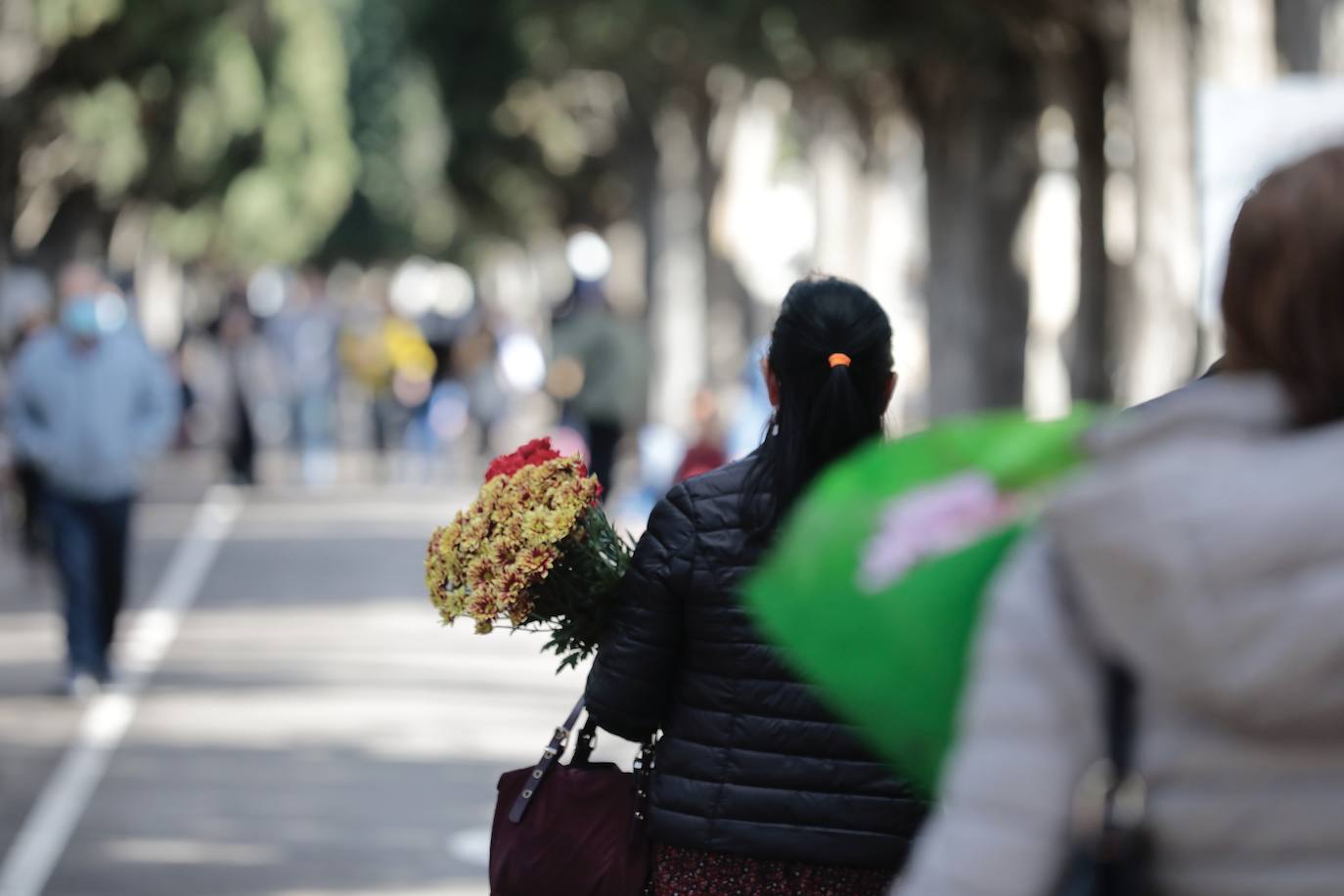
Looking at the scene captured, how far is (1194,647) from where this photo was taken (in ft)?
7.57

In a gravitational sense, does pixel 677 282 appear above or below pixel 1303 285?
below

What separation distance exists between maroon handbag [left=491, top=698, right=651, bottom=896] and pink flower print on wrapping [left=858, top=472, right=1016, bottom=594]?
1629mm

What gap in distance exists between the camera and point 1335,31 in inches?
525

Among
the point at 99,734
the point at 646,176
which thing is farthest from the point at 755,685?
the point at 646,176

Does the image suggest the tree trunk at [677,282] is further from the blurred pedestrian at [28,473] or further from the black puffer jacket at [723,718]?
the black puffer jacket at [723,718]

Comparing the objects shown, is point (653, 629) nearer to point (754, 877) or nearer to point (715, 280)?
point (754, 877)

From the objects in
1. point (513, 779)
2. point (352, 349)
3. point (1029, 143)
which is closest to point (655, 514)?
point (513, 779)

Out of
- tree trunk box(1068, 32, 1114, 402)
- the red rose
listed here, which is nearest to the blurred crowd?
the red rose

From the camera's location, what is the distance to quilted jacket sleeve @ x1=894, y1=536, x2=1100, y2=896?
2.37m

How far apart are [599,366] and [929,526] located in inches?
614

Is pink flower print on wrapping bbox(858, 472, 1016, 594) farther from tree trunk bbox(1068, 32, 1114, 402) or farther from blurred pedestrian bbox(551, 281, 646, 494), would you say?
tree trunk bbox(1068, 32, 1114, 402)

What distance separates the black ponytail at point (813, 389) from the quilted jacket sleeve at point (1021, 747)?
161cm

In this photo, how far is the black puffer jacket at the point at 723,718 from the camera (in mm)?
3951

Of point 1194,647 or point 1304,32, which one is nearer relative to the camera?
point 1194,647
